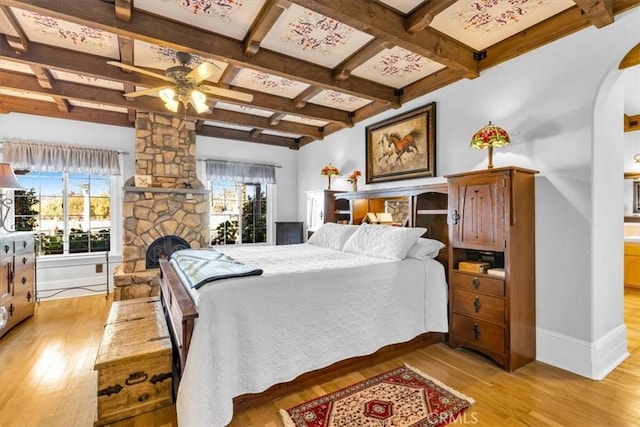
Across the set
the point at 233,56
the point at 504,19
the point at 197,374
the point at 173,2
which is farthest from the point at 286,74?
the point at 197,374

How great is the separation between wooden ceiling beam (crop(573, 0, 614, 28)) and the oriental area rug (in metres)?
2.75

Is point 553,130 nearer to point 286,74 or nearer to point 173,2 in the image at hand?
point 286,74

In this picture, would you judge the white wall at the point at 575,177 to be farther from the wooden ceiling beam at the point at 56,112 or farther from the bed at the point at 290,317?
the wooden ceiling beam at the point at 56,112

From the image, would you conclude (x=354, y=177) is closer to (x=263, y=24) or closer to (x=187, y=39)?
(x=263, y=24)

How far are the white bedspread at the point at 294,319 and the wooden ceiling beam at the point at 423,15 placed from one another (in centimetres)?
188

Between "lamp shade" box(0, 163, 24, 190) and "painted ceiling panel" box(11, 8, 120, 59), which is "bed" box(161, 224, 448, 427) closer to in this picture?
"lamp shade" box(0, 163, 24, 190)

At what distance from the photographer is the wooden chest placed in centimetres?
182

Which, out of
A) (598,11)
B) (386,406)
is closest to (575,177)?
(598,11)

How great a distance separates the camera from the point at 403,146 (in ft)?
12.7

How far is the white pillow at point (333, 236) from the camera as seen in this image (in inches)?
141

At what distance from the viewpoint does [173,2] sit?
7.36 feet

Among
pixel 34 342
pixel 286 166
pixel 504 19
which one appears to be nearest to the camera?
pixel 504 19

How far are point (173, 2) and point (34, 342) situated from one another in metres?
3.32

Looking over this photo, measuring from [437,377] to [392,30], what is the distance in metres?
2.68
